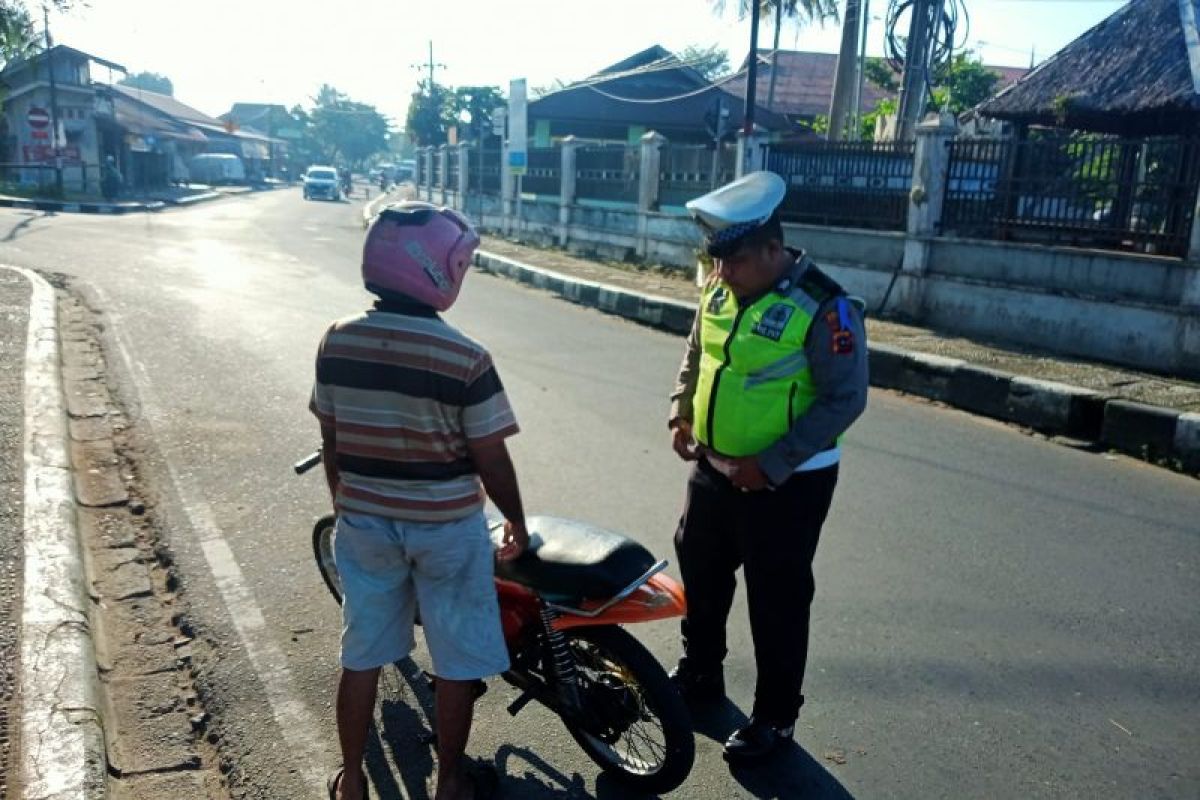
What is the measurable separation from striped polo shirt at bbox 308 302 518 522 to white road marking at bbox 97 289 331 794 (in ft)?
3.12

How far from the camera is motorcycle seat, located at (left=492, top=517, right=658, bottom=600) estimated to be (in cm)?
277

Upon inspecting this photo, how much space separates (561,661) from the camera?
288 centimetres

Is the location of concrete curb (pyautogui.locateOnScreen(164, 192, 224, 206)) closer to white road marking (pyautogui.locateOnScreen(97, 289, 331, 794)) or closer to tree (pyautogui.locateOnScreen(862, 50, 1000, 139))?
tree (pyautogui.locateOnScreen(862, 50, 1000, 139))

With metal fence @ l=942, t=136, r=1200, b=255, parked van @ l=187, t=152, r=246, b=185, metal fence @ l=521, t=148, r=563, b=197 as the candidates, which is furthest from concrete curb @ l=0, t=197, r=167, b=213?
parked van @ l=187, t=152, r=246, b=185

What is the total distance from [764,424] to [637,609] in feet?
2.06

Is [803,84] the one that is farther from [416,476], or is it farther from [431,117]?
[416,476]

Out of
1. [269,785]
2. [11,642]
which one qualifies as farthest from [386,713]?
[11,642]

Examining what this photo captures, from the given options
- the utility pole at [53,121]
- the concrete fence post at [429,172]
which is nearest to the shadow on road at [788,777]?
the concrete fence post at [429,172]

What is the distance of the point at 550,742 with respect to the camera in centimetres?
316

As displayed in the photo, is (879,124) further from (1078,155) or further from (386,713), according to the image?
(386,713)

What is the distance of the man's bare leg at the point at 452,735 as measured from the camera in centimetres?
265

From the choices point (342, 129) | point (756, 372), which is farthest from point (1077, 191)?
point (342, 129)

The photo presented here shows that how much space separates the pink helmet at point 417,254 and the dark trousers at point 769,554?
1128 millimetres

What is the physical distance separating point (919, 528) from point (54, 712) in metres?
3.88
